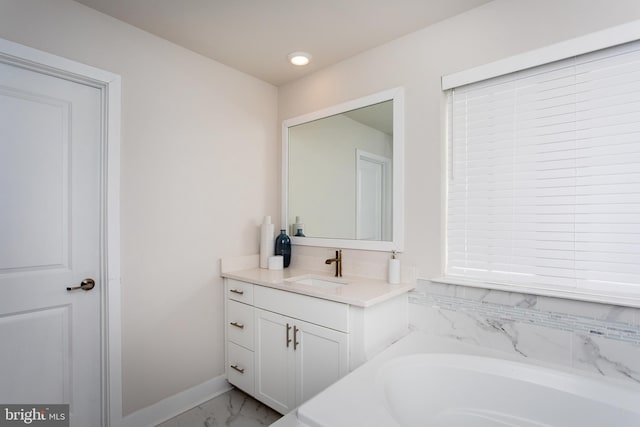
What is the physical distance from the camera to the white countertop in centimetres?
163

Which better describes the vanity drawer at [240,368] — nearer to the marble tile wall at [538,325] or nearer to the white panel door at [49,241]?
the white panel door at [49,241]

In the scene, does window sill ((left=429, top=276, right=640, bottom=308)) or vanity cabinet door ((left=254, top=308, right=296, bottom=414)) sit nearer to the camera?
window sill ((left=429, top=276, right=640, bottom=308))

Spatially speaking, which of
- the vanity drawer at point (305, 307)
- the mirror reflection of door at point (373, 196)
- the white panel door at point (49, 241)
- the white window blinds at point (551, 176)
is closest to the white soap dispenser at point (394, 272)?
the mirror reflection of door at point (373, 196)

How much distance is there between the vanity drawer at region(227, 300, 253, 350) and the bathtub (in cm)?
97

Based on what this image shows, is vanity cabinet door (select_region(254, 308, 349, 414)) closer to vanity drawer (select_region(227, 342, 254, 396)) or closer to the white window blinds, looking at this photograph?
vanity drawer (select_region(227, 342, 254, 396))

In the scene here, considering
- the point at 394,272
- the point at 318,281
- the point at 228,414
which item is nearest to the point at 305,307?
the point at 318,281

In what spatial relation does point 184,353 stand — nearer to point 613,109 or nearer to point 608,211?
point 608,211

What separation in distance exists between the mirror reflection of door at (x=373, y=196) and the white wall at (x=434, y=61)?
14 centimetres

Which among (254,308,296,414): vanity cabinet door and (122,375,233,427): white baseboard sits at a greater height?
(254,308,296,414): vanity cabinet door

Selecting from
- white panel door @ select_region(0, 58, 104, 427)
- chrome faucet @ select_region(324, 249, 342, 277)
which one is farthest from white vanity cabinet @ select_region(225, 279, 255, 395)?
white panel door @ select_region(0, 58, 104, 427)

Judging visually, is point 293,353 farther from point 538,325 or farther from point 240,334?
point 538,325

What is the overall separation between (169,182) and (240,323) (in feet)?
3.49

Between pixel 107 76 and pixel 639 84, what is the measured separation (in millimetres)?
2600

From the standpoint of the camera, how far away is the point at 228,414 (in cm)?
206
